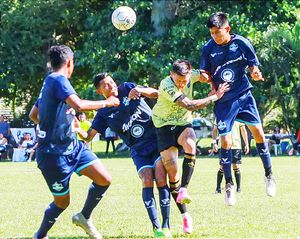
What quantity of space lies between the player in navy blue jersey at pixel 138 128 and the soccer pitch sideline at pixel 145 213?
0.56 meters

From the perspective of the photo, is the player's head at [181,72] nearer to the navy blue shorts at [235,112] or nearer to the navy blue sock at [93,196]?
the navy blue shorts at [235,112]

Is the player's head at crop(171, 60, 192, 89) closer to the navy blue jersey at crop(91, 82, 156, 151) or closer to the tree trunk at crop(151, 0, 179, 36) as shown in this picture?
the navy blue jersey at crop(91, 82, 156, 151)

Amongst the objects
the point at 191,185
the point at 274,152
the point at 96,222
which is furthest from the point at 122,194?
the point at 274,152

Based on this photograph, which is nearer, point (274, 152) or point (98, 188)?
point (98, 188)

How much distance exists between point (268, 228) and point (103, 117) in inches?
102

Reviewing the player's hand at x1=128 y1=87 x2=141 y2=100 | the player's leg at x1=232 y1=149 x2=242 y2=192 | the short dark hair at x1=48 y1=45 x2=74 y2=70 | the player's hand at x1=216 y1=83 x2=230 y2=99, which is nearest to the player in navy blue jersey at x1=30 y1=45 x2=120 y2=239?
the short dark hair at x1=48 y1=45 x2=74 y2=70

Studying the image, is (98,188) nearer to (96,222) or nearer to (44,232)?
(44,232)

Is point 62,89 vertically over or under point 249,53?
under

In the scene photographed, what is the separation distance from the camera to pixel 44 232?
9.73 meters

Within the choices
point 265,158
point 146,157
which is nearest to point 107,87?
point 146,157

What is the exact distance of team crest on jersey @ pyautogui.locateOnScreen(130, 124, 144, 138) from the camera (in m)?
11.0

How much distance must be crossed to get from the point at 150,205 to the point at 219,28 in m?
2.62

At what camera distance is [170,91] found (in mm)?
10656

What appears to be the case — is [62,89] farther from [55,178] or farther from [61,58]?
[55,178]
